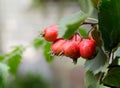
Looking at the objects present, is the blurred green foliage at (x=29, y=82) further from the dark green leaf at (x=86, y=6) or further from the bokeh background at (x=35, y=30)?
the dark green leaf at (x=86, y=6)

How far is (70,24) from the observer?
2.31ft

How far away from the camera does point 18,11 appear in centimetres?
672

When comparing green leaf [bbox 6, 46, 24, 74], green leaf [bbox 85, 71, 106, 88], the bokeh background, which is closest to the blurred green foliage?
the bokeh background

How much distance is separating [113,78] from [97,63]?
4 cm

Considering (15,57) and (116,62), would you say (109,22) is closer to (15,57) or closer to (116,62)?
(116,62)

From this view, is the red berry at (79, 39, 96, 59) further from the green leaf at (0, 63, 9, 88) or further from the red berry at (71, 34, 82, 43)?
the green leaf at (0, 63, 9, 88)

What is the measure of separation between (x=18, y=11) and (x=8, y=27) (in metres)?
0.39

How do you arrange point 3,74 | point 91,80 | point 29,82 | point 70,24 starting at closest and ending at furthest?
point 70,24
point 91,80
point 3,74
point 29,82

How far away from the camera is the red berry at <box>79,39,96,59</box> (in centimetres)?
75

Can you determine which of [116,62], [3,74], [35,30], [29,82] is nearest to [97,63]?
[116,62]

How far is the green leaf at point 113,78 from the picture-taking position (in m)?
0.77

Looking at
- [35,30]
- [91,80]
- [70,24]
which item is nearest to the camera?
[70,24]

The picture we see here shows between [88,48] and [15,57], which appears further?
[15,57]

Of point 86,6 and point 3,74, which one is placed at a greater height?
point 86,6
